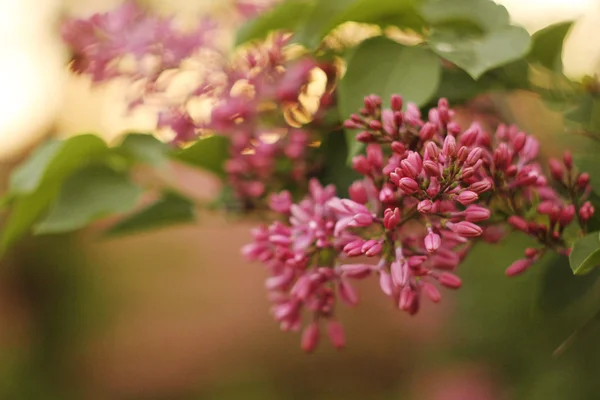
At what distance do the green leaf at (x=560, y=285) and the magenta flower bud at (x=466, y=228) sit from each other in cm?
12

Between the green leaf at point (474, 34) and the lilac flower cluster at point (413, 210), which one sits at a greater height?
the green leaf at point (474, 34)

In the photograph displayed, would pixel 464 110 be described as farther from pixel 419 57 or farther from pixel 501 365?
pixel 501 365

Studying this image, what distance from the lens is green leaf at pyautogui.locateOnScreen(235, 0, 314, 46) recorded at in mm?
377

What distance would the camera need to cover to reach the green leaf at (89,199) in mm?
390

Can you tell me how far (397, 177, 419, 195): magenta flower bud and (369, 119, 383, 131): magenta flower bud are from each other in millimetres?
42

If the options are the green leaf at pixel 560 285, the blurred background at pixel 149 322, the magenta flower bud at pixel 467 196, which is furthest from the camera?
the blurred background at pixel 149 322

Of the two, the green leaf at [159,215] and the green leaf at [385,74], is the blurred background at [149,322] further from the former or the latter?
the green leaf at [385,74]

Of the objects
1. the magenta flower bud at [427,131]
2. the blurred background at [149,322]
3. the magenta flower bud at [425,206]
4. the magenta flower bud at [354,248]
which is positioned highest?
the magenta flower bud at [427,131]

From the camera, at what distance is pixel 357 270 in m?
0.30

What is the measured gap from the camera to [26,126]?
2.11 m

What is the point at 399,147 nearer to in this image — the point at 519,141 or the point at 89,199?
the point at 519,141

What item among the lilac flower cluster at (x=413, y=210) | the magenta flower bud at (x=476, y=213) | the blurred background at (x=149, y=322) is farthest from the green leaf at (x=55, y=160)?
the blurred background at (x=149, y=322)

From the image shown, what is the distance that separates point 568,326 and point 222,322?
1.49 m

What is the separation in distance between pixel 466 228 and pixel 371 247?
39 mm
